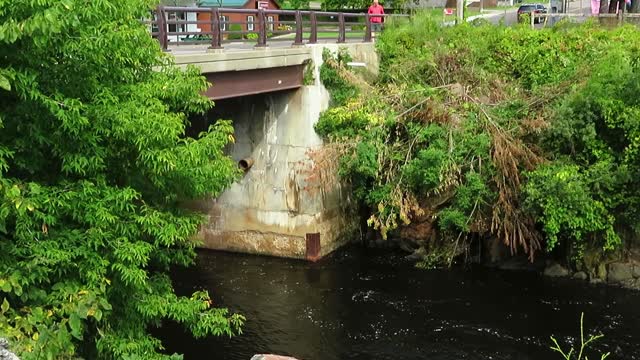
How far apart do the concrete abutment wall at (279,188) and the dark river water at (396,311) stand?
1106mm

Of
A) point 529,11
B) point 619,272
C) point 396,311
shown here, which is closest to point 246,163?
point 396,311

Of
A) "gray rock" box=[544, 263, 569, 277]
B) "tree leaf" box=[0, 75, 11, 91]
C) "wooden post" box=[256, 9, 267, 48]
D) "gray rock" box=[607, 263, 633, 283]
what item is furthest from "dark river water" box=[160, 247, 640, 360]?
"tree leaf" box=[0, 75, 11, 91]

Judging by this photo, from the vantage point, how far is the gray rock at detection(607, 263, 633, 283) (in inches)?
643

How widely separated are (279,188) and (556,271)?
8.35 metres

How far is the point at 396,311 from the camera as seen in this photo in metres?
15.2

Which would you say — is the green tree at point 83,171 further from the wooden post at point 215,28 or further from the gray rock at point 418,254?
the gray rock at point 418,254

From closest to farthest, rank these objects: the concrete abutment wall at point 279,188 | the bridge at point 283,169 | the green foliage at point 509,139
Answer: the green foliage at point 509,139, the bridge at point 283,169, the concrete abutment wall at point 279,188

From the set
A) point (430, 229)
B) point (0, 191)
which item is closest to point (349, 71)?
point (430, 229)

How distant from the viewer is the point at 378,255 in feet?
64.6

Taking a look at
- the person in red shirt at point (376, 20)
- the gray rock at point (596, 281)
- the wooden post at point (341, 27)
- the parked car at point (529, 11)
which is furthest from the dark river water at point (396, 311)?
the parked car at point (529, 11)

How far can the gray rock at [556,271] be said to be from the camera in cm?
1716

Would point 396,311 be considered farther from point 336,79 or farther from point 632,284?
point 336,79

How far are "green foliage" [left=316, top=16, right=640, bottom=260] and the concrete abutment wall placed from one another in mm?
804

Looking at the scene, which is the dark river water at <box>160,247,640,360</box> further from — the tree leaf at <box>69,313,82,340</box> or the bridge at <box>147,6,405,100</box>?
the tree leaf at <box>69,313,82,340</box>
